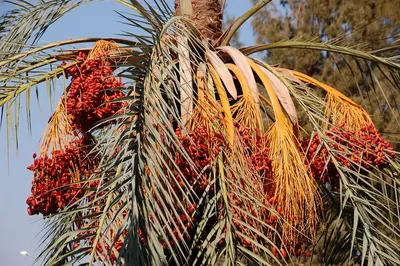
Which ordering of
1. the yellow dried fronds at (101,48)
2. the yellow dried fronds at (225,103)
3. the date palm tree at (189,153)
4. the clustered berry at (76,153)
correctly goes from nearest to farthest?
the date palm tree at (189,153)
the yellow dried fronds at (225,103)
the clustered berry at (76,153)
the yellow dried fronds at (101,48)

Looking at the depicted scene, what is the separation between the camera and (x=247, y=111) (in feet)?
11.6

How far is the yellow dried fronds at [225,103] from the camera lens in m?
3.31

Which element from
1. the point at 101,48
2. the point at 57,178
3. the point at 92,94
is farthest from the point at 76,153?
the point at 101,48

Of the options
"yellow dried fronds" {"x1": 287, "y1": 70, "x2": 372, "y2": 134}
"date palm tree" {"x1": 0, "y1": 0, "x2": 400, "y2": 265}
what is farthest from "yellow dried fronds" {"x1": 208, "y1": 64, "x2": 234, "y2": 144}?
"yellow dried fronds" {"x1": 287, "y1": 70, "x2": 372, "y2": 134}

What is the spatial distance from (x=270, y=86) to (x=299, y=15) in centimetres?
856

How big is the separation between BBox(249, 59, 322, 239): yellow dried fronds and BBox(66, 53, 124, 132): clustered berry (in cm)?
77

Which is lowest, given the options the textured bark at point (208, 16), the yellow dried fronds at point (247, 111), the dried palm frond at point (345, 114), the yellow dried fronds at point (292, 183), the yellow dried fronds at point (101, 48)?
the yellow dried fronds at point (292, 183)

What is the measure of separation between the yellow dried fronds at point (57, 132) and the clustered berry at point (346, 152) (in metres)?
1.17

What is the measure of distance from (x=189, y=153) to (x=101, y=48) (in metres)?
0.99

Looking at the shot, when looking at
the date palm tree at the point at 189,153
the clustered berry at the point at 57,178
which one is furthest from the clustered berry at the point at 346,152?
the clustered berry at the point at 57,178

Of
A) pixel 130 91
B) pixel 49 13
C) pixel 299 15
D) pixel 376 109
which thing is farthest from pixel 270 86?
pixel 299 15

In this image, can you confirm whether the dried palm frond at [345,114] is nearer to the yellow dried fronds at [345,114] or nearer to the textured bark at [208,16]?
the yellow dried fronds at [345,114]

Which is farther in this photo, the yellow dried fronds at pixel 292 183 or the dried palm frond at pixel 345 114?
the dried palm frond at pixel 345 114

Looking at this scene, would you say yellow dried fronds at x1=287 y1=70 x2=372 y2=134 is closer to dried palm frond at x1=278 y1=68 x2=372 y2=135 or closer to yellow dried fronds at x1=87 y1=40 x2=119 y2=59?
dried palm frond at x1=278 y1=68 x2=372 y2=135
